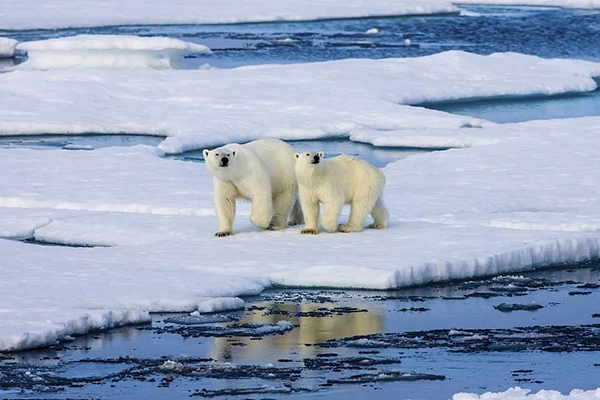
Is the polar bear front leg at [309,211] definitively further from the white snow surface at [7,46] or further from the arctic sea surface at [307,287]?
the white snow surface at [7,46]

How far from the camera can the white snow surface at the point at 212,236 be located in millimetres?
6836

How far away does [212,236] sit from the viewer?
8.39 metres

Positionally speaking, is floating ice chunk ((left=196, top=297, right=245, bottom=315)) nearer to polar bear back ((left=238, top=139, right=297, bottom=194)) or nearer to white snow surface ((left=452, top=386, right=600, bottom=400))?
polar bear back ((left=238, top=139, right=297, bottom=194))

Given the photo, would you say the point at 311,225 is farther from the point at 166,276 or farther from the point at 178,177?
the point at 178,177

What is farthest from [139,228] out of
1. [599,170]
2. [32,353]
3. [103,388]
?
[599,170]

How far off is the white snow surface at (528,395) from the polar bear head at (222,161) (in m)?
3.16

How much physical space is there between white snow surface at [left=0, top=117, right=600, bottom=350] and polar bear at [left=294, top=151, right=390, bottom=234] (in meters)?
0.13

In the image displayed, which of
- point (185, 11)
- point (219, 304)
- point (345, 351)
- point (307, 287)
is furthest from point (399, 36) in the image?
point (345, 351)

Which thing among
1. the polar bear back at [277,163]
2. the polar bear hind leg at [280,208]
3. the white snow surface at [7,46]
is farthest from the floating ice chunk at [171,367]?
the white snow surface at [7,46]

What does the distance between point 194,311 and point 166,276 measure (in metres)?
0.58

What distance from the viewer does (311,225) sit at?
832 centimetres

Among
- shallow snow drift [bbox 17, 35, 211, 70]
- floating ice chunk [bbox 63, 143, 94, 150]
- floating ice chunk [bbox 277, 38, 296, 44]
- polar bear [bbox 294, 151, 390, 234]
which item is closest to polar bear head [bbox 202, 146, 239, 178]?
polar bear [bbox 294, 151, 390, 234]

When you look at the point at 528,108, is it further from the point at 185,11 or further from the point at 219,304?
the point at 185,11

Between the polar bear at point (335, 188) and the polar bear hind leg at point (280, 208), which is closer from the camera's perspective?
the polar bear at point (335, 188)
